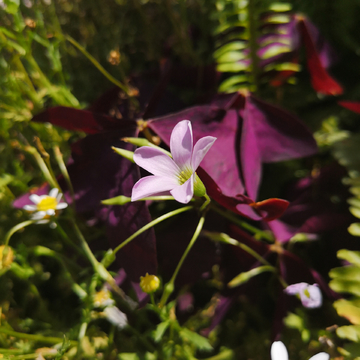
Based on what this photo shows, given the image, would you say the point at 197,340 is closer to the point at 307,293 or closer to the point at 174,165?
the point at 307,293

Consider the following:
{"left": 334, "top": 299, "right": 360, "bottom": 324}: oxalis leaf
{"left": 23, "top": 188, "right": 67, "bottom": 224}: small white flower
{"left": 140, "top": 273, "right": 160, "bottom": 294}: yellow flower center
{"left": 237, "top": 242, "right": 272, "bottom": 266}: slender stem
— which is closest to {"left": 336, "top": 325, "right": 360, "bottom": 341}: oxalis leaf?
{"left": 334, "top": 299, "right": 360, "bottom": 324}: oxalis leaf

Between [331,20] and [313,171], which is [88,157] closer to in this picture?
[313,171]

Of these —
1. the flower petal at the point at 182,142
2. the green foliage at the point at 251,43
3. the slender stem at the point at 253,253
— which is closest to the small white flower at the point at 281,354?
the slender stem at the point at 253,253

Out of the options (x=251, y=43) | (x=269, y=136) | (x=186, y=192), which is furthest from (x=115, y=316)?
(x=251, y=43)

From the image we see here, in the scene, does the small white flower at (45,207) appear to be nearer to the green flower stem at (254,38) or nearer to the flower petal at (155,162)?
the flower petal at (155,162)

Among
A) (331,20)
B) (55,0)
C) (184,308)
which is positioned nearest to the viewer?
(184,308)

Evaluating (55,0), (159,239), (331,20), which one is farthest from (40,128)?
(331,20)

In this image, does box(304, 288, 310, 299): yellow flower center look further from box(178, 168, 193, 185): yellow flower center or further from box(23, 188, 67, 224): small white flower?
box(23, 188, 67, 224): small white flower
